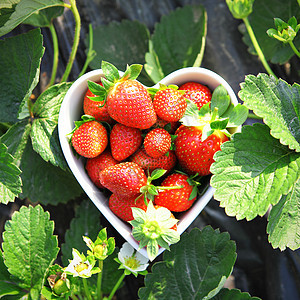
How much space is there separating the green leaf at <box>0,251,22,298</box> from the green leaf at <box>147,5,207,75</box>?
641 millimetres

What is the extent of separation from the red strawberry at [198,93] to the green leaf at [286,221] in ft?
0.81

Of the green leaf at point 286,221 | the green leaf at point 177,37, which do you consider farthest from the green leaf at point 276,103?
the green leaf at point 177,37

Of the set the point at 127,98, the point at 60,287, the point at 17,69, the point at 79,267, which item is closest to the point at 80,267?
the point at 79,267

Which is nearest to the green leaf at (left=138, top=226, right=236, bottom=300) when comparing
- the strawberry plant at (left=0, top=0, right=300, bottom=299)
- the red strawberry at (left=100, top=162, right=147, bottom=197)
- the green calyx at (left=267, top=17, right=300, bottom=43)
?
the strawberry plant at (left=0, top=0, right=300, bottom=299)

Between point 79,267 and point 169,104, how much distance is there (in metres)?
0.35

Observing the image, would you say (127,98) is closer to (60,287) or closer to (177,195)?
(177,195)

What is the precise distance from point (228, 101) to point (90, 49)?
0.44 m

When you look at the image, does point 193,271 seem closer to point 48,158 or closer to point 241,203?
point 241,203

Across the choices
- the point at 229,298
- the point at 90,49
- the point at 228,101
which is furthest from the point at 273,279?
the point at 90,49

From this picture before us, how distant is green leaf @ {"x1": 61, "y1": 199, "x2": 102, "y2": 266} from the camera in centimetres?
99

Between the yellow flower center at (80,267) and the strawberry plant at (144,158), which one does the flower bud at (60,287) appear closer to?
the strawberry plant at (144,158)

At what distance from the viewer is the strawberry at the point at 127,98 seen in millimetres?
718

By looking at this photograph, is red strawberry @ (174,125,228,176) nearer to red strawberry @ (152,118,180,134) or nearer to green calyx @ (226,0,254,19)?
red strawberry @ (152,118,180,134)

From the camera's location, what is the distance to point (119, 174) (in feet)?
2.37
